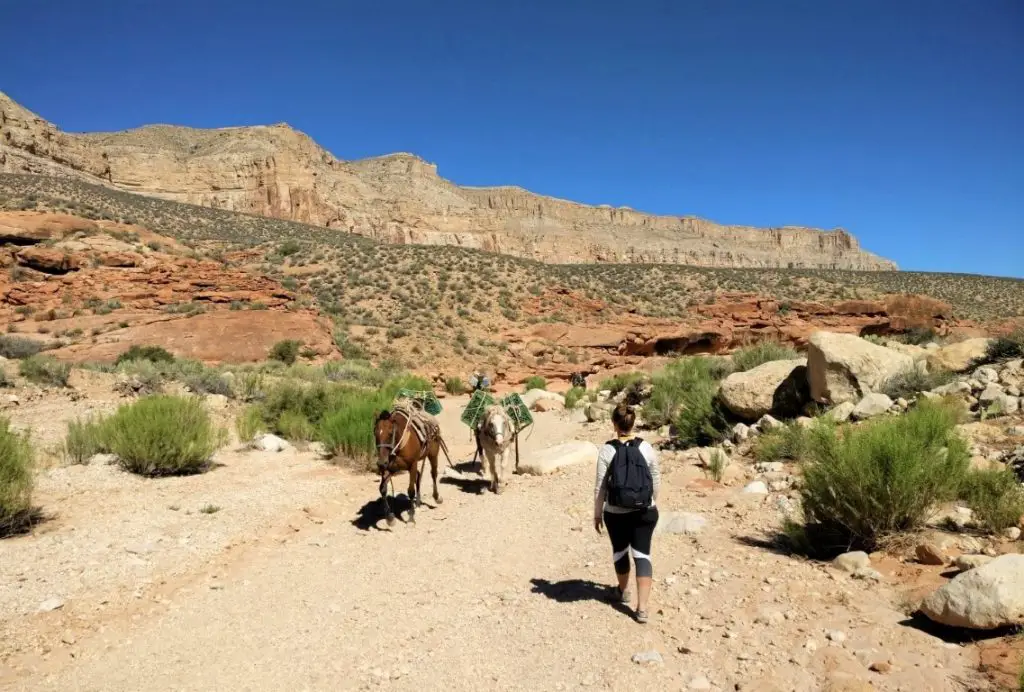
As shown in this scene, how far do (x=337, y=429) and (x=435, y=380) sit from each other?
577 inches

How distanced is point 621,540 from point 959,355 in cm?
1010

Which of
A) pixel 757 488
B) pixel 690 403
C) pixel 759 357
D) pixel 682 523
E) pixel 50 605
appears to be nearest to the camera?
pixel 50 605

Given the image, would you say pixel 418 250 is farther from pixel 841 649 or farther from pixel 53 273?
pixel 841 649

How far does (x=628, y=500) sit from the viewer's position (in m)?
4.11

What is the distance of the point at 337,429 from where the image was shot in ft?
34.3

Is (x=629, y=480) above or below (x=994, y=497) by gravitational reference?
above

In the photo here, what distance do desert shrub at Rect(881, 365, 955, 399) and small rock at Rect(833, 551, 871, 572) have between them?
5.52 meters

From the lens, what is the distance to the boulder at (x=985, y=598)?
125 inches

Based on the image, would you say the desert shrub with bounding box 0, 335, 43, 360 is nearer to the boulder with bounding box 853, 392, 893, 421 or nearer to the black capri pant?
the black capri pant

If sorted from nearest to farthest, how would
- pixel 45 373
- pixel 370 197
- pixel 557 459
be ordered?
pixel 557 459 < pixel 45 373 < pixel 370 197

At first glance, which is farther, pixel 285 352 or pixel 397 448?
pixel 285 352

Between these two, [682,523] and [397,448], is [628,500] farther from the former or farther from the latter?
[397,448]

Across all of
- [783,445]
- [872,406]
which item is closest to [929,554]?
[783,445]

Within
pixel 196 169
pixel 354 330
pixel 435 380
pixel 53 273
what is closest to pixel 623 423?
pixel 435 380
